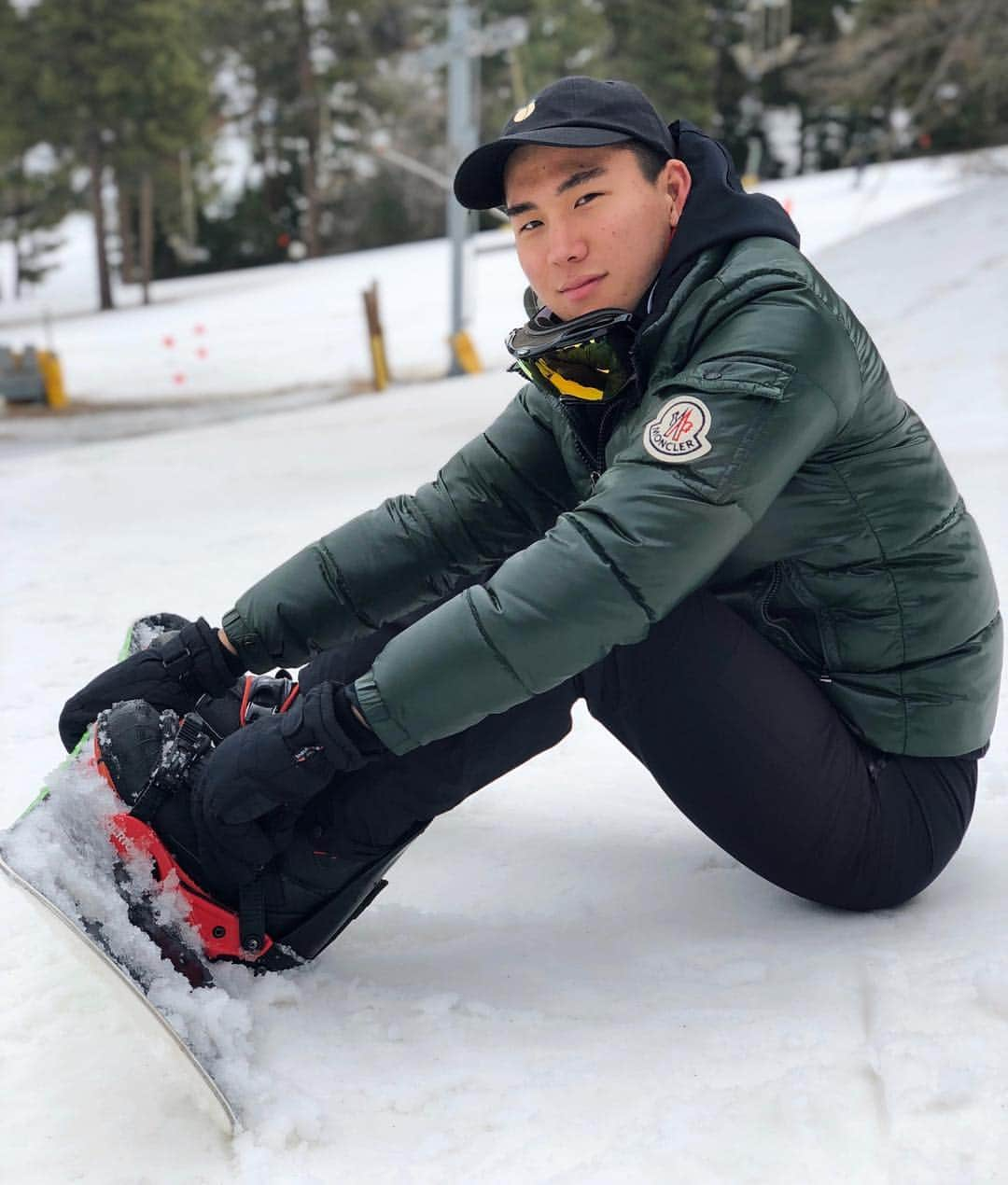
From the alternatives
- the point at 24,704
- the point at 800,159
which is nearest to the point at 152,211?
the point at 800,159

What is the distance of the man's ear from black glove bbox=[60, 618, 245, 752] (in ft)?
3.21

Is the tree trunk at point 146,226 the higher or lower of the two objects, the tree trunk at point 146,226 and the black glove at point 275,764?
the lower

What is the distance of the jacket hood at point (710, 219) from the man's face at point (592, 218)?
5 centimetres

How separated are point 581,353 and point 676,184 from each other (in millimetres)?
291

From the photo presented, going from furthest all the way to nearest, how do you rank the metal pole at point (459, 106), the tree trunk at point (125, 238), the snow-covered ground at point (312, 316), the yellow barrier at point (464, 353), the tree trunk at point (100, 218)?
the tree trunk at point (125, 238), the tree trunk at point (100, 218), the snow-covered ground at point (312, 316), the yellow barrier at point (464, 353), the metal pole at point (459, 106)

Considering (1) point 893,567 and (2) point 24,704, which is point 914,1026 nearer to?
(1) point 893,567

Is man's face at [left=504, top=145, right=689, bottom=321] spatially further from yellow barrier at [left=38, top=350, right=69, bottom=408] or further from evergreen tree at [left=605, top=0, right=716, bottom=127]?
evergreen tree at [left=605, top=0, right=716, bottom=127]

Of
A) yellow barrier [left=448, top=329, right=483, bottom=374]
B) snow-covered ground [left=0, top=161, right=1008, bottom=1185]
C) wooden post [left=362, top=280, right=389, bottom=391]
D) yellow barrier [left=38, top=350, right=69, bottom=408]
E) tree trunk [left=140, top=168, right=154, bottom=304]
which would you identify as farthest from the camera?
tree trunk [left=140, top=168, right=154, bottom=304]

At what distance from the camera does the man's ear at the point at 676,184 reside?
1901 millimetres

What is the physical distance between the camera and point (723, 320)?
1.74 metres

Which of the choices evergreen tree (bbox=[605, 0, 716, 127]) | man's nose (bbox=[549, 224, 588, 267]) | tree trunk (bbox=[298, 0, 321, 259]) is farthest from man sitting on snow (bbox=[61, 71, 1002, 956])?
evergreen tree (bbox=[605, 0, 716, 127])

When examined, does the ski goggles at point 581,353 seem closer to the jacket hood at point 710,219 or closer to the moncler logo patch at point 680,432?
the jacket hood at point 710,219

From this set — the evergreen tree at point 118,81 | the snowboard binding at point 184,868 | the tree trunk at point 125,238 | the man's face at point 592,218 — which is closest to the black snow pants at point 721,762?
the snowboard binding at point 184,868

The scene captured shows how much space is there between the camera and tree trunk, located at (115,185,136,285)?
30016mm
